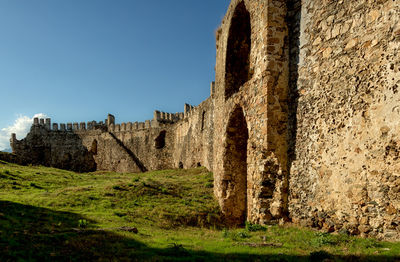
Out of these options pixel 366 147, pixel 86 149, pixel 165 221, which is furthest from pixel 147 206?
pixel 86 149

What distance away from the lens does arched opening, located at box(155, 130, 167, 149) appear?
31984mm

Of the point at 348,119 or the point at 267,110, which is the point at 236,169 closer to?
the point at 267,110

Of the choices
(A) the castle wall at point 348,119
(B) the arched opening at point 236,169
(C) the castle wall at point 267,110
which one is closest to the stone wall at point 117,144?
(B) the arched opening at point 236,169

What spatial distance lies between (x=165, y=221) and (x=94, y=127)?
3052 centimetres

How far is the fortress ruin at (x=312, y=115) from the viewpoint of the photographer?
5324 millimetres

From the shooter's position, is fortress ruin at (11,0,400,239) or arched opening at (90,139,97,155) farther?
arched opening at (90,139,97,155)

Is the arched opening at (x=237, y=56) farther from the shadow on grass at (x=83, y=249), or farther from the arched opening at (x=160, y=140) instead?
the arched opening at (x=160, y=140)

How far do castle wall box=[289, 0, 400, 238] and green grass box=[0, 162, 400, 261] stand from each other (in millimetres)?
549

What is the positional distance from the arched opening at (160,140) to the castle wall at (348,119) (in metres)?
25.1

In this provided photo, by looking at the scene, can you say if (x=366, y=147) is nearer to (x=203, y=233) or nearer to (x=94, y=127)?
(x=203, y=233)

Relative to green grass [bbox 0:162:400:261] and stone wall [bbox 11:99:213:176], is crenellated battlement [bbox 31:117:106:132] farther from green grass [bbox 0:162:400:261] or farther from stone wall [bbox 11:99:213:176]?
green grass [bbox 0:162:400:261]

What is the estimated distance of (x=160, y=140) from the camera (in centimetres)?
3231

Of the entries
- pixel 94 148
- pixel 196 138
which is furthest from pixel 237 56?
pixel 94 148

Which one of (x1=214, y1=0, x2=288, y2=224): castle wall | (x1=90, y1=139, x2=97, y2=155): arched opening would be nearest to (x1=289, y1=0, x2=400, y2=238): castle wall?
(x1=214, y1=0, x2=288, y2=224): castle wall
